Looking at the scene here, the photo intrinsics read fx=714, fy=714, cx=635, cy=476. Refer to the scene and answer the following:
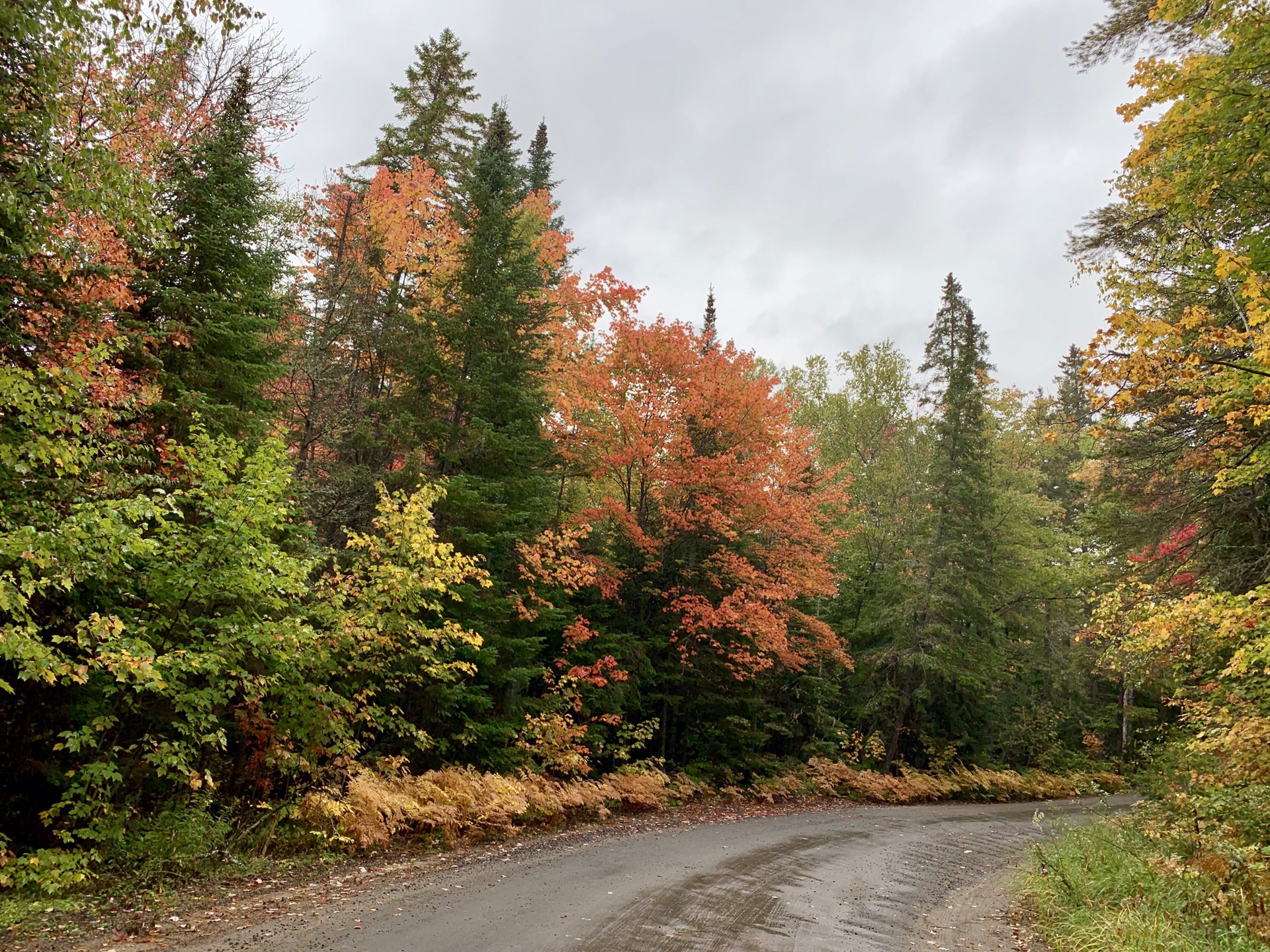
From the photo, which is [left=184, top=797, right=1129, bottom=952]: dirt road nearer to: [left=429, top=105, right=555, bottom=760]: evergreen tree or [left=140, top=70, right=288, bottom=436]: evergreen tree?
[left=429, top=105, right=555, bottom=760]: evergreen tree

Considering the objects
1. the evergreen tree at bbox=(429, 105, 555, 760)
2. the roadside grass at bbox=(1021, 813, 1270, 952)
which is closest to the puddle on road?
the roadside grass at bbox=(1021, 813, 1270, 952)

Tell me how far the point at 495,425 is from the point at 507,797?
695 centimetres

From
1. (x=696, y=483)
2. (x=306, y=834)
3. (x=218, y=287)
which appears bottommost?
(x=306, y=834)

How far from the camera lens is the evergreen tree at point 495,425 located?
44.0 feet

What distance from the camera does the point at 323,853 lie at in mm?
8844

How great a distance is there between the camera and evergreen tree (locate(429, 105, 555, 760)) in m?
13.4

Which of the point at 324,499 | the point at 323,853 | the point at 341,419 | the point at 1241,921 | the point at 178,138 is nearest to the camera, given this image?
the point at 1241,921

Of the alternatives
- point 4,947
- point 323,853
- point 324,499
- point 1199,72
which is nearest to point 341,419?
point 324,499

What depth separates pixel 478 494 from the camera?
13430 millimetres

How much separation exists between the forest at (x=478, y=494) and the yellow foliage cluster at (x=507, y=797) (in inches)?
17.0

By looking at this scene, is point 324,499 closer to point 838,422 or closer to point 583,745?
point 583,745

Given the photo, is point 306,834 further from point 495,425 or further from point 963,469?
point 963,469

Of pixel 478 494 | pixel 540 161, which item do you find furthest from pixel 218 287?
pixel 540 161

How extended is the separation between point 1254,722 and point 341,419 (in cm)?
1613
